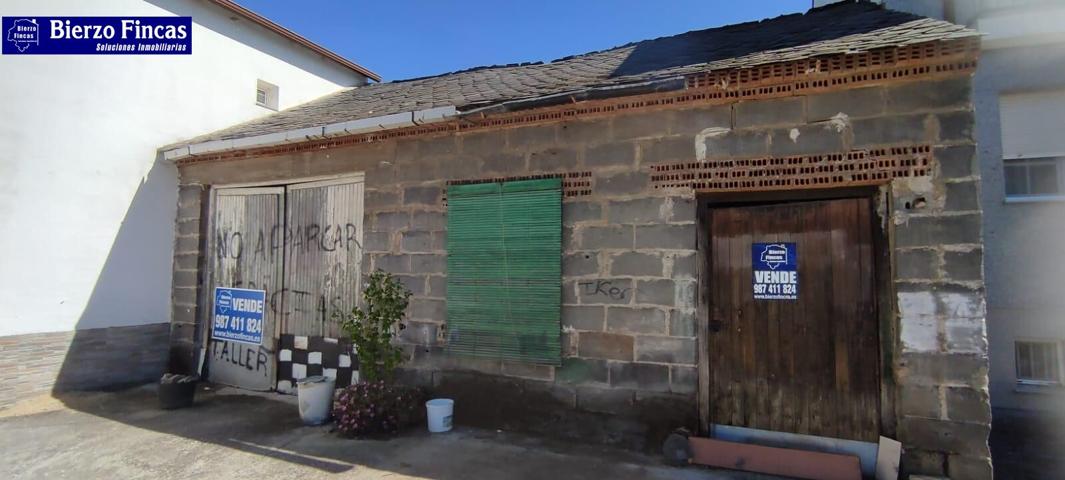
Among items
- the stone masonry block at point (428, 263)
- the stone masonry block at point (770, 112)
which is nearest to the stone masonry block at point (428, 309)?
the stone masonry block at point (428, 263)

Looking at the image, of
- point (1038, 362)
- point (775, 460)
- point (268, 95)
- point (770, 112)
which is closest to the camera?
point (775, 460)

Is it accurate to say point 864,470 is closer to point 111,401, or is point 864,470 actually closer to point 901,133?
point 901,133

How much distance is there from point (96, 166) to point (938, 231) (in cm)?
894

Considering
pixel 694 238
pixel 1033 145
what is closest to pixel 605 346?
pixel 694 238

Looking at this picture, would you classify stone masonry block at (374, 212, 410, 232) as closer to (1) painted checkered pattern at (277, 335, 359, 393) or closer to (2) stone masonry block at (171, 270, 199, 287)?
(1) painted checkered pattern at (277, 335, 359, 393)

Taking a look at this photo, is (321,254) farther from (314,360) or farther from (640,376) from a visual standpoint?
(640,376)

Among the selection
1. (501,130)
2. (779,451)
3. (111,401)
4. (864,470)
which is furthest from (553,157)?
(111,401)

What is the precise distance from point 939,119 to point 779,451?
2.69m

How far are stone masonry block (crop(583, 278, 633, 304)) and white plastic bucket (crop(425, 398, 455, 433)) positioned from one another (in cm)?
166

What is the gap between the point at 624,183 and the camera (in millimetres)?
4863

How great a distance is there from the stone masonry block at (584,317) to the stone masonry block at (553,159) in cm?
131

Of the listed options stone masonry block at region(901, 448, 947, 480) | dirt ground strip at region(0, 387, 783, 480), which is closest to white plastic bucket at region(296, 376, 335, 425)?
dirt ground strip at region(0, 387, 783, 480)

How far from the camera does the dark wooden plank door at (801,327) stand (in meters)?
4.14

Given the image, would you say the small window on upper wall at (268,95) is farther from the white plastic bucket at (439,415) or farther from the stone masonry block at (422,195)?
the white plastic bucket at (439,415)
